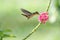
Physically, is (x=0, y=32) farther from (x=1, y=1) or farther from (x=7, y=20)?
(x=1, y=1)

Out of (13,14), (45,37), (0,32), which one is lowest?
(45,37)

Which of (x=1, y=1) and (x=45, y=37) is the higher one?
(x=1, y=1)

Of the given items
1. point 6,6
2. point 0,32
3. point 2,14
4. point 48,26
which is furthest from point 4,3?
point 0,32

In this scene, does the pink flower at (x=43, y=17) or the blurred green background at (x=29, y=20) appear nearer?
the pink flower at (x=43, y=17)

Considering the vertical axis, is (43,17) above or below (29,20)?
above

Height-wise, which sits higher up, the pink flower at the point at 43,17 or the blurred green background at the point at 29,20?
the pink flower at the point at 43,17

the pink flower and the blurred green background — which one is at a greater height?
the pink flower

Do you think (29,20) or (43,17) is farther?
(29,20)

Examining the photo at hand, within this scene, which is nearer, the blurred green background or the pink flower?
the pink flower
